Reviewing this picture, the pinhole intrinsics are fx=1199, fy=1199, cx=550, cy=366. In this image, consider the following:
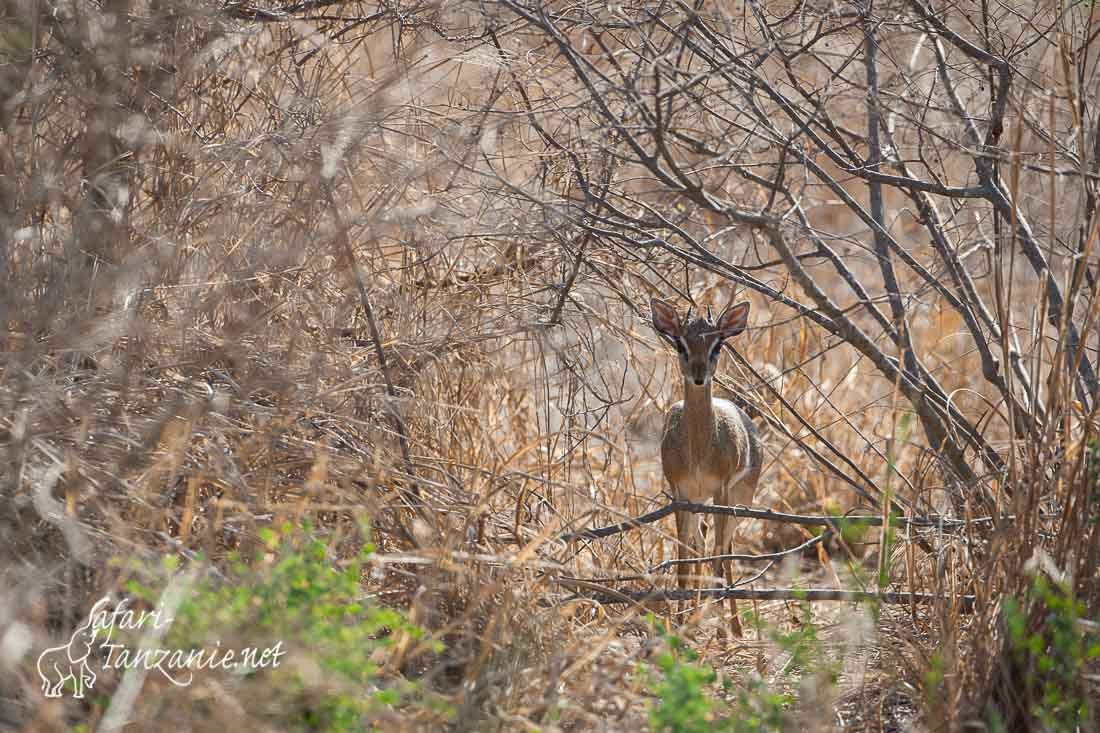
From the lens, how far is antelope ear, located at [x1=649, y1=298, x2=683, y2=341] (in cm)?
498

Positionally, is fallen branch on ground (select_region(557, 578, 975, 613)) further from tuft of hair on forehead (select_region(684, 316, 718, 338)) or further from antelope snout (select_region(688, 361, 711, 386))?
tuft of hair on forehead (select_region(684, 316, 718, 338))

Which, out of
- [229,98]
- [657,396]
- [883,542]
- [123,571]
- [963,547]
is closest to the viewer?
[123,571]

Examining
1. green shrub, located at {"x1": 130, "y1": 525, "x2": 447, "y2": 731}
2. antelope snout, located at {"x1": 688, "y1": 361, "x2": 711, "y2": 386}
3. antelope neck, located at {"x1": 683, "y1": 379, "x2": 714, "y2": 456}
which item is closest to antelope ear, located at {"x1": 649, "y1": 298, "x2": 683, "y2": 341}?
antelope snout, located at {"x1": 688, "y1": 361, "x2": 711, "y2": 386}

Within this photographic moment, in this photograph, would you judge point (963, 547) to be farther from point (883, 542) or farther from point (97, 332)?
point (97, 332)

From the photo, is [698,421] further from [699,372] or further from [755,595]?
[755,595]

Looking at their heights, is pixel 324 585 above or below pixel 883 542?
below

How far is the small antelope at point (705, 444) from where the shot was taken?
502 centimetres

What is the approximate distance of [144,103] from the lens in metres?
4.62

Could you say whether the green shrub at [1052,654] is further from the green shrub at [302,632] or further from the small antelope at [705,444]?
the small antelope at [705,444]

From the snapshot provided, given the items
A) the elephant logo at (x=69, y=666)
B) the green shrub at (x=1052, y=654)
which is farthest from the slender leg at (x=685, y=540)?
the elephant logo at (x=69, y=666)

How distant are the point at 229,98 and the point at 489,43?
111 centimetres

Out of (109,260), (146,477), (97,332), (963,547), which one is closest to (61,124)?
(109,260)

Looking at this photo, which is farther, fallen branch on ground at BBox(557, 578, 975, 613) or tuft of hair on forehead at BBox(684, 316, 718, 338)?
tuft of hair on forehead at BBox(684, 316, 718, 338)

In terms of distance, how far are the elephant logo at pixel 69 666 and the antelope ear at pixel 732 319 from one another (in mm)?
2744
